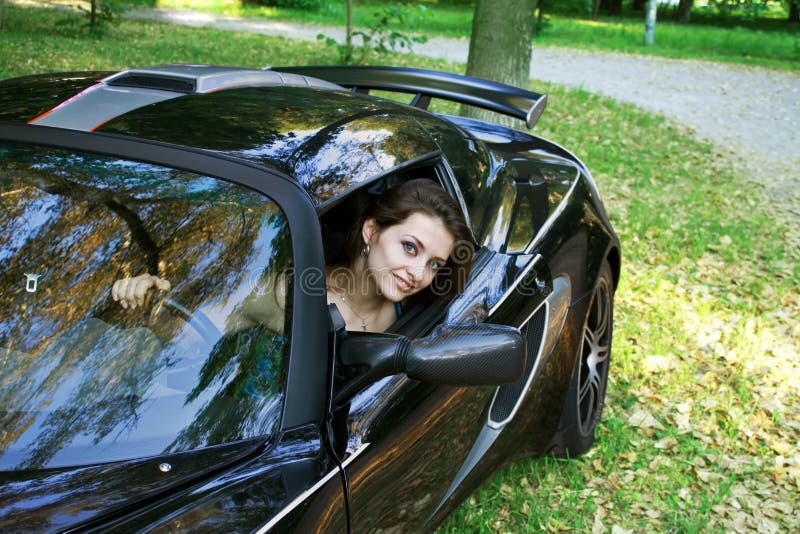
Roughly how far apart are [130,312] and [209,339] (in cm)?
17

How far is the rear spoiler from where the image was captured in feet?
11.8

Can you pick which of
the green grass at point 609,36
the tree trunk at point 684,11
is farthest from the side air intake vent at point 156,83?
the tree trunk at point 684,11

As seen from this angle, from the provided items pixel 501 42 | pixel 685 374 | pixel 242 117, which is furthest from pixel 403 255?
pixel 501 42

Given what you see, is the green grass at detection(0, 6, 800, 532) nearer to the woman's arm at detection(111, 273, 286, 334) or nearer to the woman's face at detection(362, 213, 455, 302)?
the woman's face at detection(362, 213, 455, 302)

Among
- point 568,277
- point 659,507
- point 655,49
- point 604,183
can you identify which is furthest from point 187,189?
point 655,49

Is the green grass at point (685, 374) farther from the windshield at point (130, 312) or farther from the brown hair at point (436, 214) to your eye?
the windshield at point (130, 312)

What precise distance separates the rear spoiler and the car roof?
0.98m

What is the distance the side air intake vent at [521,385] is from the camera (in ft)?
8.17

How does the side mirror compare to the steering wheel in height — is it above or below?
below

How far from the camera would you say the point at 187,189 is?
5.99 ft

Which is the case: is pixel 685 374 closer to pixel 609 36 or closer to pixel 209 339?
pixel 209 339

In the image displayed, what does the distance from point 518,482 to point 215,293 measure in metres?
2.07

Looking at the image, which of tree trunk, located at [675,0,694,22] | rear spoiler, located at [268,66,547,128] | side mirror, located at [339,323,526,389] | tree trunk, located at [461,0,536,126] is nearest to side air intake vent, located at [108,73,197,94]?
side mirror, located at [339,323,526,389]

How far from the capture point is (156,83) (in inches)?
92.7
